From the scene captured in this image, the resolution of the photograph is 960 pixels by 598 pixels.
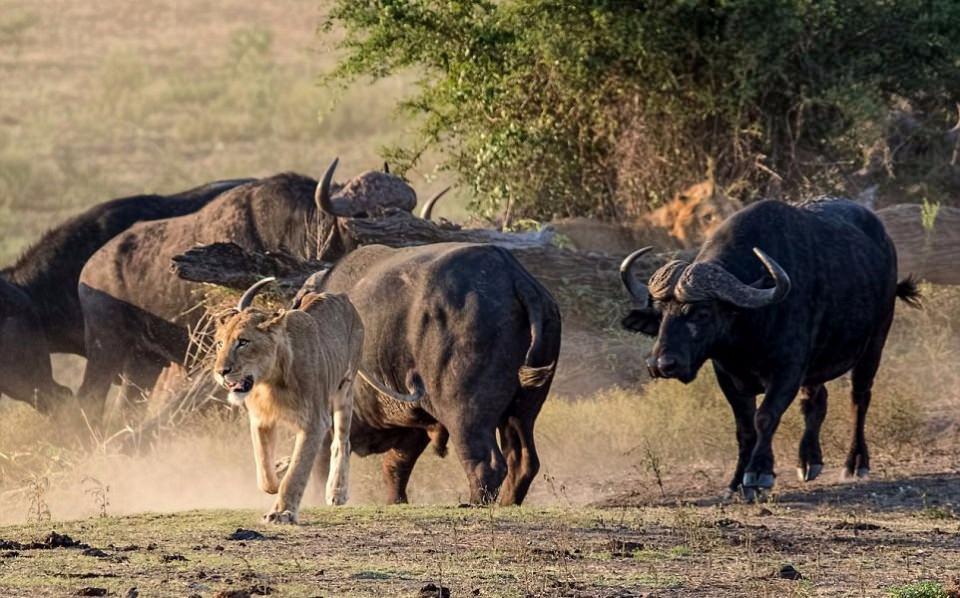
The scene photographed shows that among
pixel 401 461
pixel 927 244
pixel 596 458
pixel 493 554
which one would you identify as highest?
pixel 493 554

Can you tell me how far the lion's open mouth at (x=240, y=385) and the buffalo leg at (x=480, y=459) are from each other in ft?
6.86

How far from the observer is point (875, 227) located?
45.6ft

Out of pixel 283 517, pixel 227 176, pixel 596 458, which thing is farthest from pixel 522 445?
pixel 227 176

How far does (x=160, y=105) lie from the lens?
47.4 m

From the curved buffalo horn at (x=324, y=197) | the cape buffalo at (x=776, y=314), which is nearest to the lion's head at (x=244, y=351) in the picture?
the cape buffalo at (x=776, y=314)

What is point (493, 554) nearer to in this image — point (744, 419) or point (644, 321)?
point (644, 321)

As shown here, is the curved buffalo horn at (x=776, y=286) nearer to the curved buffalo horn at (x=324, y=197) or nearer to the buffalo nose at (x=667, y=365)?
the buffalo nose at (x=667, y=365)

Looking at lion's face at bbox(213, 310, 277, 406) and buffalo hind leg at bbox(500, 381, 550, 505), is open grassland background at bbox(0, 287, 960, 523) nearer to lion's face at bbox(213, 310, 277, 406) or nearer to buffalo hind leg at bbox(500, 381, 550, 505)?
buffalo hind leg at bbox(500, 381, 550, 505)

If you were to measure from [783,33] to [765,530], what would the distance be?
9168 millimetres

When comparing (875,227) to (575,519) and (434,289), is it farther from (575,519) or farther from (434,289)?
(575,519)

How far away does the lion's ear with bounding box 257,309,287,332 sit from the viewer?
965 centimetres

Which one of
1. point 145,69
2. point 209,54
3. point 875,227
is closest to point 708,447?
point 875,227

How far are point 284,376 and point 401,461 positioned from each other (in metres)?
2.91

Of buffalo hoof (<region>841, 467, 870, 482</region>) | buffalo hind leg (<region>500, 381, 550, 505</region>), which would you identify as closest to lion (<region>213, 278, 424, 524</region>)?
buffalo hind leg (<region>500, 381, 550, 505</region>)
